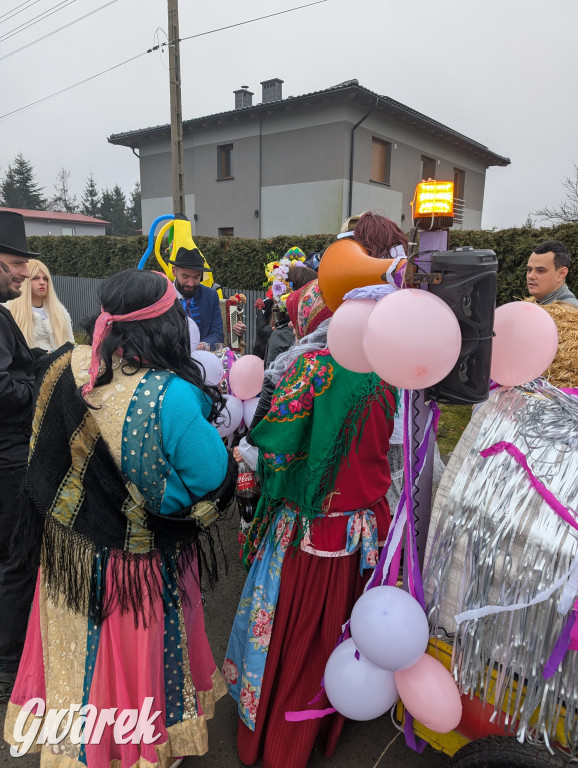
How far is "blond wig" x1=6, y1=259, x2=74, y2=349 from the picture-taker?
3.65m

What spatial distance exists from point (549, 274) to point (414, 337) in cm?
282

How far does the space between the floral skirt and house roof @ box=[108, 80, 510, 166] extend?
1574 centimetres

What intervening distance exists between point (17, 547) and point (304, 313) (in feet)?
5.30

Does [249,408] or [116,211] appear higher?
[116,211]

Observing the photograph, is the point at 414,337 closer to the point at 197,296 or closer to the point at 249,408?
the point at 249,408

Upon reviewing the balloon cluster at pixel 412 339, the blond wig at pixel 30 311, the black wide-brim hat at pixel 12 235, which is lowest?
the blond wig at pixel 30 311

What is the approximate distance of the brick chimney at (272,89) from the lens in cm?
1900

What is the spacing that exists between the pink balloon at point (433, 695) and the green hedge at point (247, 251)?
21.9 ft

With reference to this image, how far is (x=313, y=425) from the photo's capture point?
1.87 meters

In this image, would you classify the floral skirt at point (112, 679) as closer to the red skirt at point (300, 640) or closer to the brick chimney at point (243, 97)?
the red skirt at point (300, 640)

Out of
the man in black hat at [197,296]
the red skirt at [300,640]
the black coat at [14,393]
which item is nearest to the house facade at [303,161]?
the man in black hat at [197,296]

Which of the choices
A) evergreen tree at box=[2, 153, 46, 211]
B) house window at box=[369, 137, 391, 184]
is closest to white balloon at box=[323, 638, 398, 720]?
house window at box=[369, 137, 391, 184]

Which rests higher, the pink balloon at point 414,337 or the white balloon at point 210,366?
the pink balloon at point 414,337

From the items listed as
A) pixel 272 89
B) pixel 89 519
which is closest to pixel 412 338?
pixel 89 519
